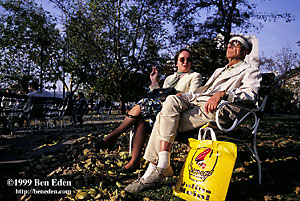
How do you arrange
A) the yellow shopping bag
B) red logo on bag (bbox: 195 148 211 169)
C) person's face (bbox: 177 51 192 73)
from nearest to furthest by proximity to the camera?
the yellow shopping bag < red logo on bag (bbox: 195 148 211 169) < person's face (bbox: 177 51 192 73)

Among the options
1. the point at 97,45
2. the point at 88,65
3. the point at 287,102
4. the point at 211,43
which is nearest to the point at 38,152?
the point at 211,43

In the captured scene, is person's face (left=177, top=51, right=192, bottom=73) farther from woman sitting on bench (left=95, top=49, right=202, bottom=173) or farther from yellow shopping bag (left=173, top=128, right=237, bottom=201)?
yellow shopping bag (left=173, top=128, right=237, bottom=201)

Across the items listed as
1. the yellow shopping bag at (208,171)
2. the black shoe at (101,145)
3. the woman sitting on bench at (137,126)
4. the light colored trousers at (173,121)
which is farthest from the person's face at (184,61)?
the yellow shopping bag at (208,171)

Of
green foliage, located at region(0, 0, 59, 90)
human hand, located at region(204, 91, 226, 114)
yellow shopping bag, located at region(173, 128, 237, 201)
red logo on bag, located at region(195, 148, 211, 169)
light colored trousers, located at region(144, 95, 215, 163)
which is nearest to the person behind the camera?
yellow shopping bag, located at region(173, 128, 237, 201)

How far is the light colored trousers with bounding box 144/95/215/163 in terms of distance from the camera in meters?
2.10

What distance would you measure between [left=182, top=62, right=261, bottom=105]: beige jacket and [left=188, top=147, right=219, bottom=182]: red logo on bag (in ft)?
1.96

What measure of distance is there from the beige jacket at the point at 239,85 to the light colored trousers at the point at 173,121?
0.18 meters

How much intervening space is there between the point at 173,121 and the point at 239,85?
0.91m

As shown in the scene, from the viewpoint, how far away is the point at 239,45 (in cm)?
265

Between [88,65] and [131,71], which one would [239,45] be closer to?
[131,71]

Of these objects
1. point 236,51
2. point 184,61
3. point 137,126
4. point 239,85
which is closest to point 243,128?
point 239,85

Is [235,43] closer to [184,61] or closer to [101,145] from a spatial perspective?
[184,61]

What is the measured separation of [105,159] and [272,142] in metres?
3.32

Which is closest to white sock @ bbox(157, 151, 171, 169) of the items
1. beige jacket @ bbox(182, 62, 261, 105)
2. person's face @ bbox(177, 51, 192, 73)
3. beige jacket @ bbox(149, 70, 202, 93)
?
beige jacket @ bbox(182, 62, 261, 105)
